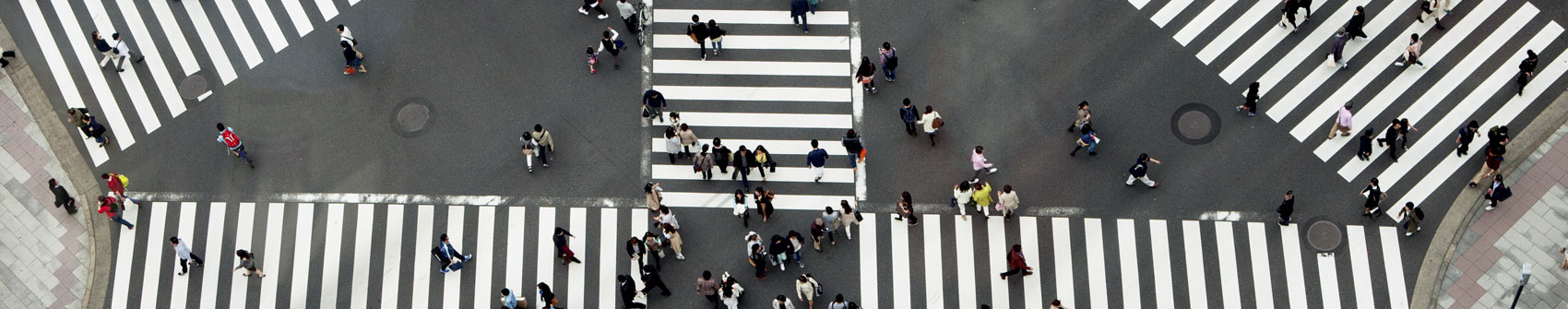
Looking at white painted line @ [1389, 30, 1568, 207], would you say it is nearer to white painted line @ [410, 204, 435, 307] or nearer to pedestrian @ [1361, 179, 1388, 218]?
pedestrian @ [1361, 179, 1388, 218]

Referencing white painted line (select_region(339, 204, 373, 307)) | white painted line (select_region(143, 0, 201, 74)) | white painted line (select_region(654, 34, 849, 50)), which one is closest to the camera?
white painted line (select_region(339, 204, 373, 307))

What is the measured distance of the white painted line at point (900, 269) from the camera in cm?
2858

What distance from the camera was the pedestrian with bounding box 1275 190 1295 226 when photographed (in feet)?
92.1

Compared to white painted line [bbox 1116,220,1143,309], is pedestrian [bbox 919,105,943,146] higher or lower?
higher

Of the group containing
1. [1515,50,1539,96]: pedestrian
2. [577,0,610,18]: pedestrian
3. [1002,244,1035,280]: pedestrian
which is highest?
[577,0,610,18]: pedestrian

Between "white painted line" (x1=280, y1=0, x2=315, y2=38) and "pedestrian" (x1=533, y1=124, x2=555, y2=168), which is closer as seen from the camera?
"pedestrian" (x1=533, y1=124, x2=555, y2=168)

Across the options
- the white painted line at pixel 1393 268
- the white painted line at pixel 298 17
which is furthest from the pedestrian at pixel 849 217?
the white painted line at pixel 298 17

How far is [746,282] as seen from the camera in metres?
29.0

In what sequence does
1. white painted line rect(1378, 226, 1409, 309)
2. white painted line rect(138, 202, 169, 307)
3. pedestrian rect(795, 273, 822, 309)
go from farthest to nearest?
white painted line rect(138, 202, 169, 307) → white painted line rect(1378, 226, 1409, 309) → pedestrian rect(795, 273, 822, 309)

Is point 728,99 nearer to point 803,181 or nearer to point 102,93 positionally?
point 803,181

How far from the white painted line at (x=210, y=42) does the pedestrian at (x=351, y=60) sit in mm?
2637

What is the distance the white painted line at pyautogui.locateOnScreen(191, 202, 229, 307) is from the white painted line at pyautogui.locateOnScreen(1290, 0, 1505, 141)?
895 inches

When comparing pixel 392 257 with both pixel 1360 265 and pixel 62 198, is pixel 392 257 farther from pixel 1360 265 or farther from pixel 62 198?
pixel 1360 265

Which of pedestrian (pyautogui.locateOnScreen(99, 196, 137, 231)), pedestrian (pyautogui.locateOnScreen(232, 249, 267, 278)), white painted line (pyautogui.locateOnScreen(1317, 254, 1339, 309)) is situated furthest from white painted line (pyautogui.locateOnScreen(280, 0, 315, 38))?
white painted line (pyautogui.locateOnScreen(1317, 254, 1339, 309))
